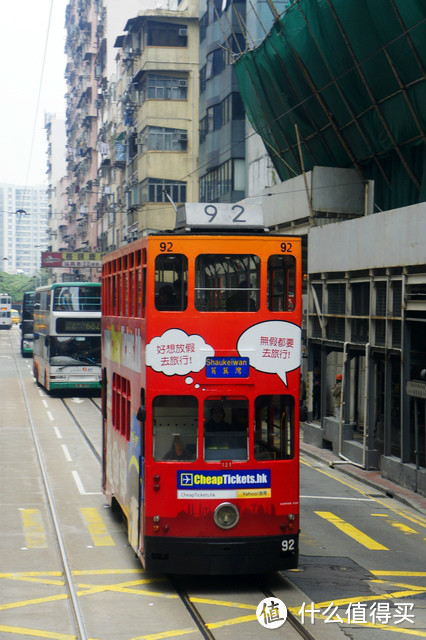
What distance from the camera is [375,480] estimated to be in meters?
23.5

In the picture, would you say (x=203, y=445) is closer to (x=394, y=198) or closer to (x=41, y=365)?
(x=394, y=198)

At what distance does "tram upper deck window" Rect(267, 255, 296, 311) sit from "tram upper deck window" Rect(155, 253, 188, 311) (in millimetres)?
1071

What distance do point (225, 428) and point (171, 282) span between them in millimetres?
1907

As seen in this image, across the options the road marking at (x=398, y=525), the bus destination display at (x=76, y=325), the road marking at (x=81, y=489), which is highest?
the bus destination display at (x=76, y=325)

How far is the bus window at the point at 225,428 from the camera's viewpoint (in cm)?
1273

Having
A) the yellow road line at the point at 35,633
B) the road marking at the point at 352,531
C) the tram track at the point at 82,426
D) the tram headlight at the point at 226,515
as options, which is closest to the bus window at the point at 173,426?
the tram headlight at the point at 226,515

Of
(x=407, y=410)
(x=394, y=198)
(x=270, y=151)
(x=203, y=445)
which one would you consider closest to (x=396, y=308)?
(x=407, y=410)

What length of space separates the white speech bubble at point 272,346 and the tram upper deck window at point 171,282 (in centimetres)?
91

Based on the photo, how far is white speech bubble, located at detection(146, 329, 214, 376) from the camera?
41.7 ft

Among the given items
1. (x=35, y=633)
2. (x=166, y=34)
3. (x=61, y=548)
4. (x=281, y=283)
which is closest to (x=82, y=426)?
(x=61, y=548)

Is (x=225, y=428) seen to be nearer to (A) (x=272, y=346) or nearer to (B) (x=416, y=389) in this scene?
(A) (x=272, y=346)

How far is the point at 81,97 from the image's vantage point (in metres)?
109

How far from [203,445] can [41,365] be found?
1323 inches

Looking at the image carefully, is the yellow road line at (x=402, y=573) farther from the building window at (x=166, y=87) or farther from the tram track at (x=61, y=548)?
the building window at (x=166, y=87)
